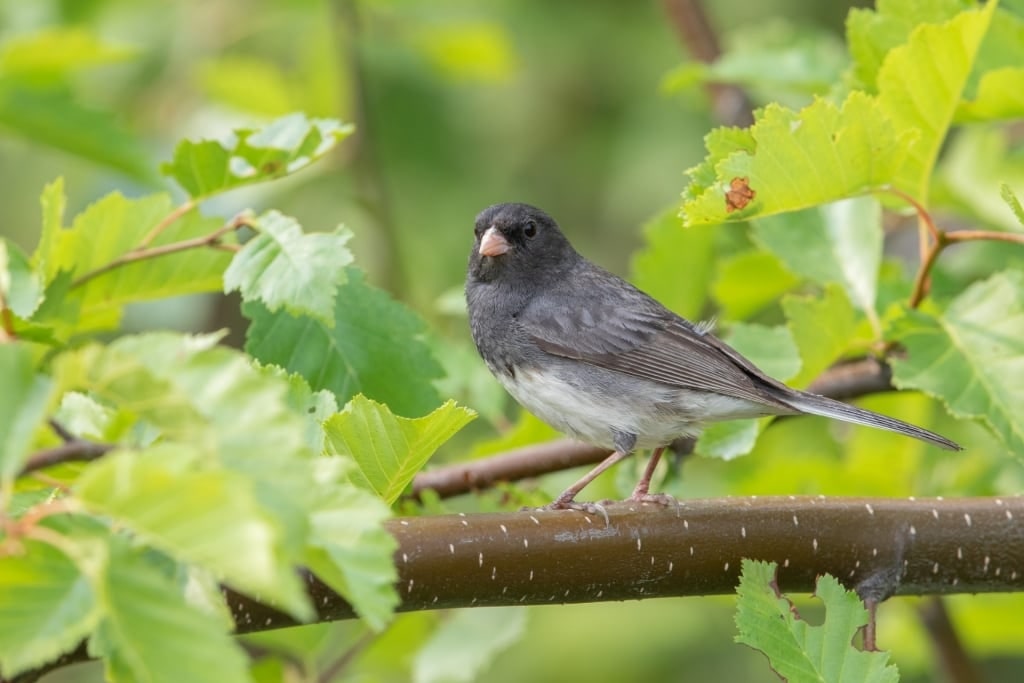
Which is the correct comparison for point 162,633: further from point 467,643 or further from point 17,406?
Answer: point 467,643

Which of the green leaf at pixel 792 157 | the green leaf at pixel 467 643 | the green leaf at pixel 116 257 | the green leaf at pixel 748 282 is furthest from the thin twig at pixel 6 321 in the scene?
the green leaf at pixel 748 282

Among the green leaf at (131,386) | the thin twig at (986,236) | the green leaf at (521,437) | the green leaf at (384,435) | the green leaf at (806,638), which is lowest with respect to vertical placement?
the green leaf at (521,437)

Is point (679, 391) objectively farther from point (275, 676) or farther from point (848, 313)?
point (275, 676)

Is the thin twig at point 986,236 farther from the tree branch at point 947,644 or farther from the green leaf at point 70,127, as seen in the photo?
the green leaf at point 70,127

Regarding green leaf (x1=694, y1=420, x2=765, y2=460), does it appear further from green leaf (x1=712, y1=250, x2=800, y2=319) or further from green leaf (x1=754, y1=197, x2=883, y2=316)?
green leaf (x1=712, y1=250, x2=800, y2=319)

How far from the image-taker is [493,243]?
3.41 metres

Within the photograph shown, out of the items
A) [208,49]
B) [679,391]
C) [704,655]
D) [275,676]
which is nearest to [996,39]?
[679,391]

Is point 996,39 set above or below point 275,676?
above

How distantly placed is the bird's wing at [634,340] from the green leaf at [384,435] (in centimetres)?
119

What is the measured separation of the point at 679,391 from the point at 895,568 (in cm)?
91

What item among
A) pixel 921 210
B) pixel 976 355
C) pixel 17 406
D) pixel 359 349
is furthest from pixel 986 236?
pixel 17 406

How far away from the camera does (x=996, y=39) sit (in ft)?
8.73

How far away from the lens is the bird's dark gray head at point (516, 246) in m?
3.45

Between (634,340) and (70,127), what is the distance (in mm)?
1624
